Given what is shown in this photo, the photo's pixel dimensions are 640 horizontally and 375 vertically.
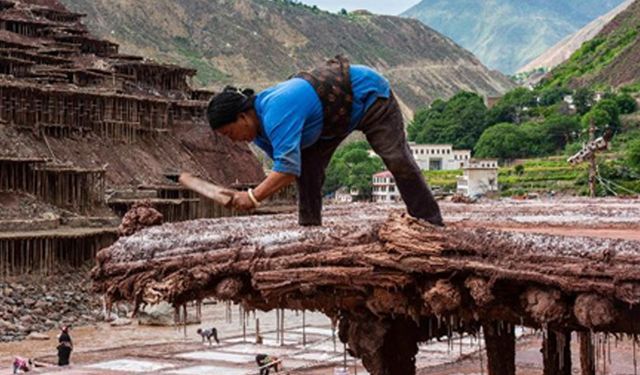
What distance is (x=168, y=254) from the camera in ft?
23.2

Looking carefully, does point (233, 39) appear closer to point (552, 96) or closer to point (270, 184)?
point (552, 96)

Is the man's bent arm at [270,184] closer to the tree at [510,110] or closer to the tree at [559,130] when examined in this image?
the tree at [559,130]

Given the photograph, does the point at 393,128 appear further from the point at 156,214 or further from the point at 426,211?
the point at 156,214

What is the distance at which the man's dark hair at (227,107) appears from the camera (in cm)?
681

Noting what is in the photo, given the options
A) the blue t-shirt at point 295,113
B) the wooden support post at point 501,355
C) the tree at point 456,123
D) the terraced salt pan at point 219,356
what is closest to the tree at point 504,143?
the tree at point 456,123

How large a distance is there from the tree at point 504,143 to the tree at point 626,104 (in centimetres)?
882

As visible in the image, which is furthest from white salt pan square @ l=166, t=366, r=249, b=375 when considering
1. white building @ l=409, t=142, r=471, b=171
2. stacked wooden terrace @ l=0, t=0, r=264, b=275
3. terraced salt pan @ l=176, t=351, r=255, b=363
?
white building @ l=409, t=142, r=471, b=171

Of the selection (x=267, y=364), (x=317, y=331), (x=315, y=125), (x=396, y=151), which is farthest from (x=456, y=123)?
(x=315, y=125)

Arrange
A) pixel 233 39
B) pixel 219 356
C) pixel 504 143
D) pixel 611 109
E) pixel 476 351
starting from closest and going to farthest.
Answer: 1. pixel 476 351
2. pixel 219 356
3. pixel 611 109
4. pixel 504 143
5. pixel 233 39

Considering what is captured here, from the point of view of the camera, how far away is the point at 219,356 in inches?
1011

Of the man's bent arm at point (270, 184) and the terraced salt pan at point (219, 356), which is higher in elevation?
the man's bent arm at point (270, 184)

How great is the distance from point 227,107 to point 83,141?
154ft

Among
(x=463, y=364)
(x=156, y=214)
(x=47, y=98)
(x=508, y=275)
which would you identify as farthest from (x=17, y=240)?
(x=508, y=275)

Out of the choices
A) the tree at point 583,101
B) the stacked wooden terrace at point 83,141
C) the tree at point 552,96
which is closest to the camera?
the stacked wooden terrace at point 83,141
